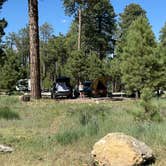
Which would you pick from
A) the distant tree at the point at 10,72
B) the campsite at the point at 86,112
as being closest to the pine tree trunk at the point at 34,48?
the campsite at the point at 86,112

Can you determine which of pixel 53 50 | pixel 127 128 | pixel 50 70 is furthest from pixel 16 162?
pixel 50 70

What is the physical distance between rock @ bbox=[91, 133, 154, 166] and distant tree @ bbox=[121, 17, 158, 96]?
28189mm

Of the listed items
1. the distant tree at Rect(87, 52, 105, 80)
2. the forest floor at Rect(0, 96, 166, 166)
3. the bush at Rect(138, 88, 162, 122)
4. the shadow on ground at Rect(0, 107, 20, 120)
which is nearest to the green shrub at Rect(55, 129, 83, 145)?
the forest floor at Rect(0, 96, 166, 166)

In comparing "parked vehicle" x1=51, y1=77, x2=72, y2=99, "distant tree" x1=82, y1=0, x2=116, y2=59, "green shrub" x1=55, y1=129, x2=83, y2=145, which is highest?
"distant tree" x1=82, y1=0, x2=116, y2=59

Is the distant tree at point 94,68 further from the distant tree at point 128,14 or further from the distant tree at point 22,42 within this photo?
the distant tree at point 22,42

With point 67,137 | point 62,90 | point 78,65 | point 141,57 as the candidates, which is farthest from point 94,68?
point 67,137

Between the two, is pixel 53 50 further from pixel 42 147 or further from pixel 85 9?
pixel 42 147

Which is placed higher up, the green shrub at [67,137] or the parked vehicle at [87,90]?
the parked vehicle at [87,90]

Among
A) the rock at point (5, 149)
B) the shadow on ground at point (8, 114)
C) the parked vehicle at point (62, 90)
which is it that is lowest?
the rock at point (5, 149)

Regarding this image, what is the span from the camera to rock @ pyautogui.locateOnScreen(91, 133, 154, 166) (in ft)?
29.6

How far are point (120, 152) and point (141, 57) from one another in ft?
96.2

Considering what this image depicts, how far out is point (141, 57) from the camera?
38.0 meters

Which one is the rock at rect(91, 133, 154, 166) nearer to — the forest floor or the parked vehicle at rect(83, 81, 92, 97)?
the forest floor

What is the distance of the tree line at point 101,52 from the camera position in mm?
37812
